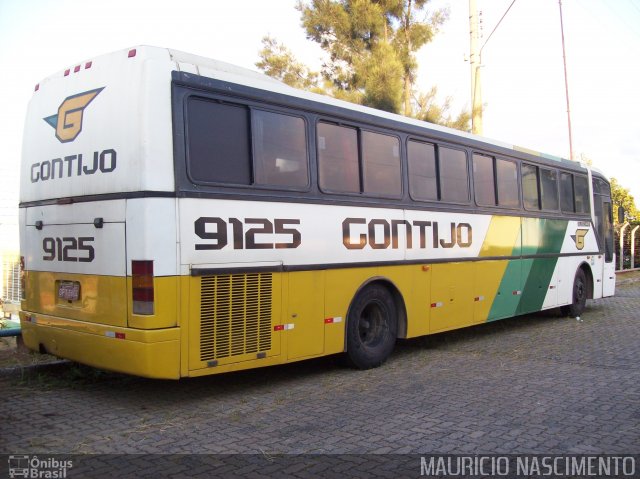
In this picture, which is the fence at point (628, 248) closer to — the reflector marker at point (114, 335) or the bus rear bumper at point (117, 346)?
the bus rear bumper at point (117, 346)

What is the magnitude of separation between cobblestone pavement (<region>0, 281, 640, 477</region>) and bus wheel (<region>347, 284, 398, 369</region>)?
0.21m

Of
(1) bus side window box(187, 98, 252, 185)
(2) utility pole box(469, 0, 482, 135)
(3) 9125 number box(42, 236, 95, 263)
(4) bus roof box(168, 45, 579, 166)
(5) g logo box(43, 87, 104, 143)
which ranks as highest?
(2) utility pole box(469, 0, 482, 135)

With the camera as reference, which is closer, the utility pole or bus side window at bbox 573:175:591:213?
bus side window at bbox 573:175:591:213

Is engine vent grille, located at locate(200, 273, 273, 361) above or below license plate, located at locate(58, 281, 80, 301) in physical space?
below

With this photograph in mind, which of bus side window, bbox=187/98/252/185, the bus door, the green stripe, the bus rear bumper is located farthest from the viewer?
the bus door

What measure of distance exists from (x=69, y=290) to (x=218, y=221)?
1.71 metres

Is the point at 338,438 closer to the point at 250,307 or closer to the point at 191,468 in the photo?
the point at 191,468

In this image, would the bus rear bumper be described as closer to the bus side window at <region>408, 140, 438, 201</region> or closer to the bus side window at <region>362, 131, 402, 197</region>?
the bus side window at <region>362, 131, 402, 197</region>

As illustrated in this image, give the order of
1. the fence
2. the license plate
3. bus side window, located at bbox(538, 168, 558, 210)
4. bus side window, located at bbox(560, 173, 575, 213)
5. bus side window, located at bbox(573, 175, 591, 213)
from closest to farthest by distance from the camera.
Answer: the license plate < bus side window, located at bbox(538, 168, 558, 210) < bus side window, located at bbox(560, 173, 575, 213) < bus side window, located at bbox(573, 175, 591, 213) < the fence

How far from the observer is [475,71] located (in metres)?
16.1

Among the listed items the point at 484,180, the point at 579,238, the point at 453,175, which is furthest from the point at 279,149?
the point at 579,238

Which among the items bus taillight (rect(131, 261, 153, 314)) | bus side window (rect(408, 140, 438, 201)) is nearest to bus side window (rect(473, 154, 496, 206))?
bus side window (rect(408, 140, 438, 201))

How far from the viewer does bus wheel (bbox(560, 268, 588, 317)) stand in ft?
40.4

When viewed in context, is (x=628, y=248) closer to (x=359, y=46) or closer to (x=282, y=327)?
(x=359, y=46)
